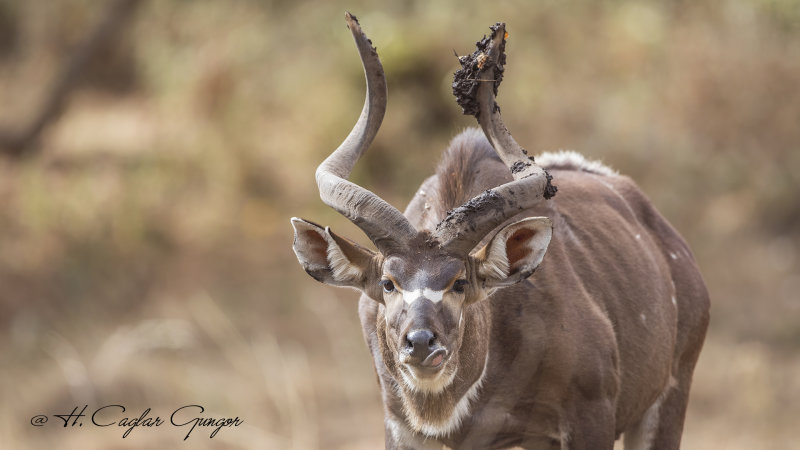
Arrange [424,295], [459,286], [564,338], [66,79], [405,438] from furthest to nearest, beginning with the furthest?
[66,79]
[405,438]
[564,338]
[459,286]
[424,295]

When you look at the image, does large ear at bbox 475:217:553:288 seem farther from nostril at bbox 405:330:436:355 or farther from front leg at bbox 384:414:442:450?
front leg at bbox 384:414:442:450

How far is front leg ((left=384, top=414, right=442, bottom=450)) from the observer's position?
20.5 ft

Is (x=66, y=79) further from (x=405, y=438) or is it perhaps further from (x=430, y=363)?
(x=430, y=363)

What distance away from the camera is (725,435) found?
12945 mm

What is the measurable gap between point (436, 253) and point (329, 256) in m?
0.62

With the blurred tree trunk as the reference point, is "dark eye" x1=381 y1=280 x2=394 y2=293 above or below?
below

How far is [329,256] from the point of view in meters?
5.76

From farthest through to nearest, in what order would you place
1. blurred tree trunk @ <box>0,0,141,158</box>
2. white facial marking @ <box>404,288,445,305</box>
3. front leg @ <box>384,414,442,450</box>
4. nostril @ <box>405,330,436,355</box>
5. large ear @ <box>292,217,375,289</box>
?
blurred tree trunk @ <box>0,0,141,158</box> < front leg @ <box>384,414,442,450</box> < large ear @ <box>292,217,375,289</box> < white facial marking @ <box>404,288,445,305</box> < nostril @ <box>405,330,436,355</box>

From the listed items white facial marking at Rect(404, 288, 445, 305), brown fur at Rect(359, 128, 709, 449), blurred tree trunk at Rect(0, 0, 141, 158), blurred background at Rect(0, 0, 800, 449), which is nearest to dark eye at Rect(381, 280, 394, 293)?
white facial marking at Rect(404, 288, 445, 305)

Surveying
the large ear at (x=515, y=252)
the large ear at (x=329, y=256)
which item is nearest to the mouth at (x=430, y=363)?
the large ear at (x=515, y=252)

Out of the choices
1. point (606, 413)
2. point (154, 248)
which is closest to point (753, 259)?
point (154, 248)

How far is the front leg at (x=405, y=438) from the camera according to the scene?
6.26m

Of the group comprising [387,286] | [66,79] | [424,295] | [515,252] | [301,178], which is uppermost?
[66,79]

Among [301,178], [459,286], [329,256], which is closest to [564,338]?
[459,286]
